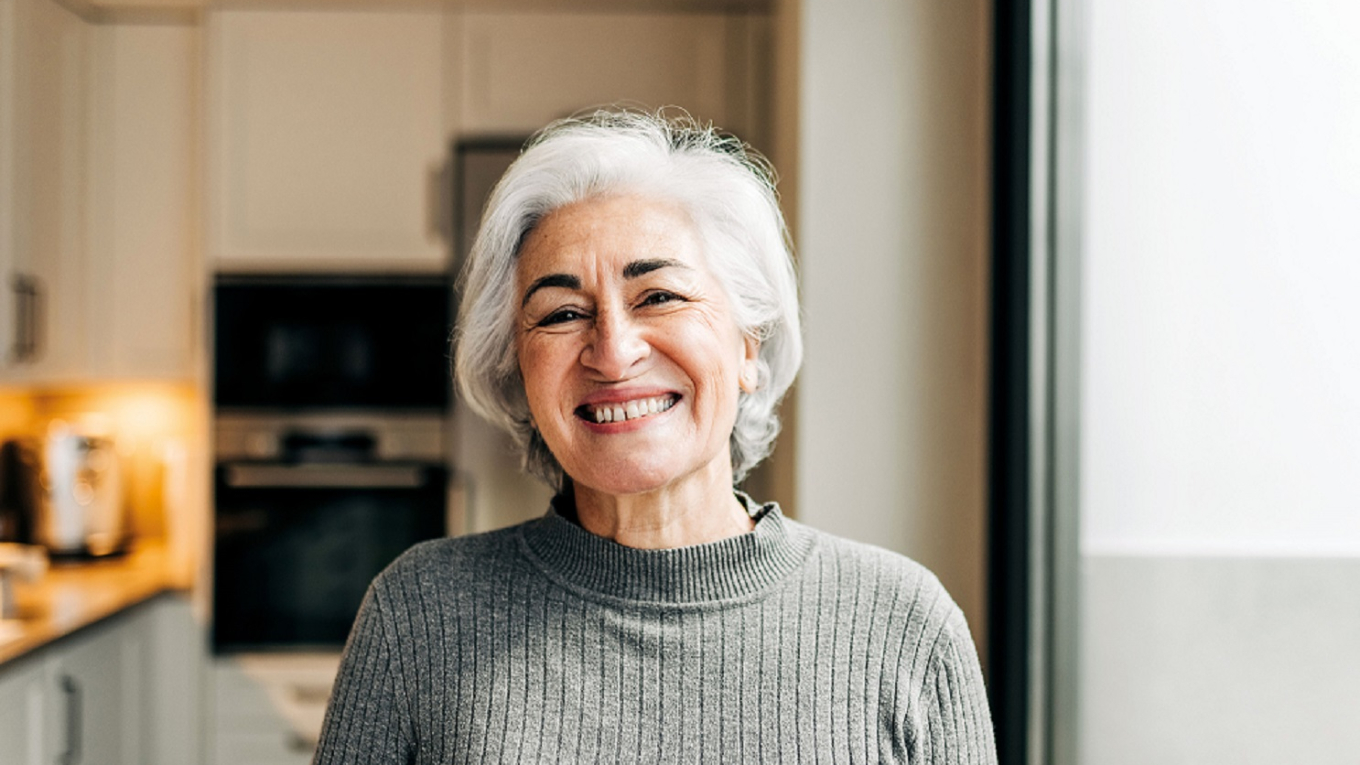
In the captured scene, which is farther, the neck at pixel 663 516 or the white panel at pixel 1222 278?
the neck at pixel 663 516

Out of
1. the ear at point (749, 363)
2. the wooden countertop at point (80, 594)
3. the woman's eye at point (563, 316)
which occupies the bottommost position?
the wooden countertop at point (80, 594)

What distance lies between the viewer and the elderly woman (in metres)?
0.89

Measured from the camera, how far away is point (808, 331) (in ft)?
5.68

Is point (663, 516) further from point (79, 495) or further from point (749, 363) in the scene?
point (79, 495)

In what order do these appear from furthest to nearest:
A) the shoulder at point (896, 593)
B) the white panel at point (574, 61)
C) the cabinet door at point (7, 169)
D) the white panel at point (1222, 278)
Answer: the white panel at point (574, 61) < the cabinet door at point (7, 169) < the shoulder at point (896, 593) < the white panel at point (1222, 278)

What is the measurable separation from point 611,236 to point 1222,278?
662 millimetres

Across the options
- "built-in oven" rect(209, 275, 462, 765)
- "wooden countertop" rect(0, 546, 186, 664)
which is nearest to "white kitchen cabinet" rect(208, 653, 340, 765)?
"built-in oven" rect(209, 275, 462, 765)

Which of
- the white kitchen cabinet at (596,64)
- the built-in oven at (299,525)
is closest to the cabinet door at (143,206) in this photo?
the built-in oven at (299,525)

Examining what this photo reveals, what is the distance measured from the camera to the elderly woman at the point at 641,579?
2.92ft

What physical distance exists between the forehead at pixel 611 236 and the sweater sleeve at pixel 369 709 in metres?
0.37

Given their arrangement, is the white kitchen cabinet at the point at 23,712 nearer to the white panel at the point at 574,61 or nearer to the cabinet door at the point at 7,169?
the cabinet door at the point at 7,169

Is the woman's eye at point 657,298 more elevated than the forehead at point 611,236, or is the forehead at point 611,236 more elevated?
the forehead at point 611,236

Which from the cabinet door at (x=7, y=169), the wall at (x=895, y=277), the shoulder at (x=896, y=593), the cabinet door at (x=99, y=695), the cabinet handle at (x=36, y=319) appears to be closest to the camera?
the shoulder at (x=896, y=593)

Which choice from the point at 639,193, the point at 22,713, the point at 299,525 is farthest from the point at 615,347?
the point at 299,525
